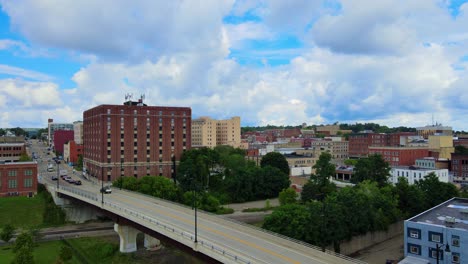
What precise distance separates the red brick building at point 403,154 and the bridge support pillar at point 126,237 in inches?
3667

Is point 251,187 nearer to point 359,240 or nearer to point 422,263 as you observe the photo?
point 359,240

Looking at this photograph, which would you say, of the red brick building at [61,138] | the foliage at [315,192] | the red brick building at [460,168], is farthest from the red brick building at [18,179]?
the red brick building at [460,168]

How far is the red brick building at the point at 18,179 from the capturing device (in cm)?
→ 7800

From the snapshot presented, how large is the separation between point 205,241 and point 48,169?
10018cm

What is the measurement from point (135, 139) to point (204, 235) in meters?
67.4

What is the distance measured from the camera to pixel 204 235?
37250mm

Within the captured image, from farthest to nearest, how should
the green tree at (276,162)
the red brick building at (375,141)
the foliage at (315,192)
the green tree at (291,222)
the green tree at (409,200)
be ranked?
the red brick building at (375,141) < the green tree at (276,162) < the foliage at (315,192) < the green tree at (409,200) < the green tree at (291,222)

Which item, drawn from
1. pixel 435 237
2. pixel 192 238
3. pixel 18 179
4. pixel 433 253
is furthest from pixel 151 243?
pixel 18 179

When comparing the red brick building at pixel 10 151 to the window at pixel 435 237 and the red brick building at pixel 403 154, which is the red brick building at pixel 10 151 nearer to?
the window at pixel 435 237

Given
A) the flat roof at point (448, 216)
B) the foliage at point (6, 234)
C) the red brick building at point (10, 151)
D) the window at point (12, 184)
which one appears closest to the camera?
the flat roof at point (448, 216)

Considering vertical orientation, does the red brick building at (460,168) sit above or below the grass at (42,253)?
above

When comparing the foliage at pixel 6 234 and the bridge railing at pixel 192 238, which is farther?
the foliage at pixel 6 234

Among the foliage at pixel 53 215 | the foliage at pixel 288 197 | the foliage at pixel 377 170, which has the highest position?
the foliage at pixel 377 170

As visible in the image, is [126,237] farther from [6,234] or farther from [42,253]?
[6,234]
